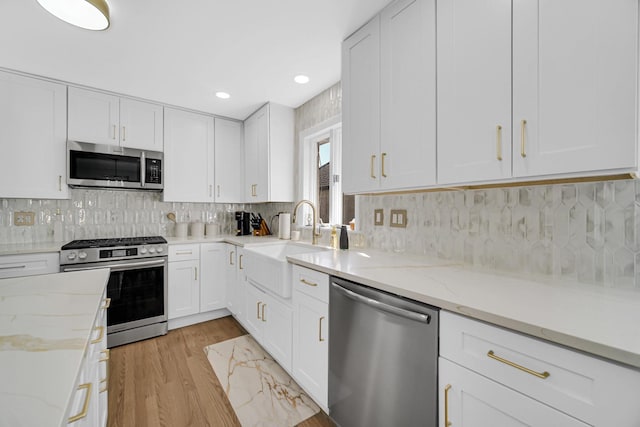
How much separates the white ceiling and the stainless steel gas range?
4.92 ft

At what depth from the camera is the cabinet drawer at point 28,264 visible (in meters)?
2.06

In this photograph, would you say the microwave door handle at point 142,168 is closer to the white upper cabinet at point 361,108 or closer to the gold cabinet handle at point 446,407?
the white upper cabinet at point 361,108

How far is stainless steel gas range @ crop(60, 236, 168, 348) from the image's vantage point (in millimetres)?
2312

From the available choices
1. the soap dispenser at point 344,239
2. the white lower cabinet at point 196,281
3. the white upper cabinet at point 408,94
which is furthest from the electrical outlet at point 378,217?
the white lower cabinet at point 196,281

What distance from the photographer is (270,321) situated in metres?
2.07

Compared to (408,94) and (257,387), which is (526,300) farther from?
(257,387)

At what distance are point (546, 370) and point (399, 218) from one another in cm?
124

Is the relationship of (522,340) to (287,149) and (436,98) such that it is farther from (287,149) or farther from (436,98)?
(287,149)

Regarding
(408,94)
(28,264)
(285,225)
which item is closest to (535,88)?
(408,94)

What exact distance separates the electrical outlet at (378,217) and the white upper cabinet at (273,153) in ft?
4.14

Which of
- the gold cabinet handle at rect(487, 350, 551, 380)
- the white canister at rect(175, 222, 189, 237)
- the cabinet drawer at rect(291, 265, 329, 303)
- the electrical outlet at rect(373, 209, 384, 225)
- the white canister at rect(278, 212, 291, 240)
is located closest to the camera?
the gold cabinet handle at rect(487, 350, 551, 380)

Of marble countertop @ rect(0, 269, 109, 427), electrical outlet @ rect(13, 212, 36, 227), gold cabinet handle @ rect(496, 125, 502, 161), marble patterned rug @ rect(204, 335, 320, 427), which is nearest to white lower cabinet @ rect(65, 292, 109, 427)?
marble countertop @ rect(0, 269, 109, 427)

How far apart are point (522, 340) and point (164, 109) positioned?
353cm

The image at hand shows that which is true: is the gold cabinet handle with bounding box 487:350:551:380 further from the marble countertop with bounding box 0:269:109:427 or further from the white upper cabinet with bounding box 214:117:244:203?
the white upper cabinet with bounding box 214:117:244:203
